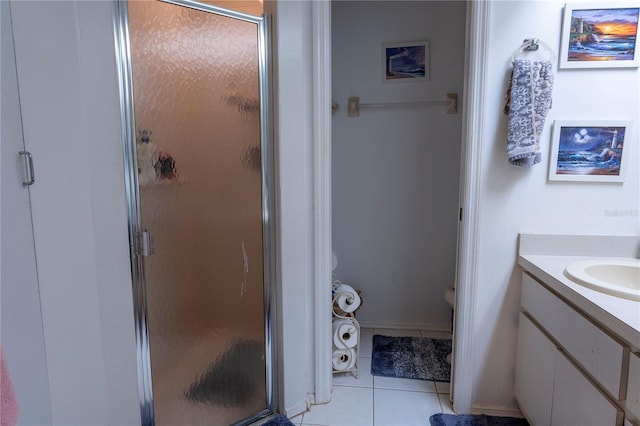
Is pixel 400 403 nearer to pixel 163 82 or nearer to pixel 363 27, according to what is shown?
pixel 163 82

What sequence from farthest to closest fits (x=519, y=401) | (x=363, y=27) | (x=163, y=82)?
1. (x=363, y=27)
2. (x=519, y=401)
3. (x=163, y=82)

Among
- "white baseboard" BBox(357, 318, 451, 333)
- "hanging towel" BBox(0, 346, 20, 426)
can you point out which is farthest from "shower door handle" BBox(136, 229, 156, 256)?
"white baseboard" BBox(357, 318, 451, 333)

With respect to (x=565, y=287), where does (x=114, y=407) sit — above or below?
below

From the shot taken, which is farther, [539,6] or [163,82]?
[539,6]

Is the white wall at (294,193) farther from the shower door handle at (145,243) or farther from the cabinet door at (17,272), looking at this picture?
the cabinet door at (17,272)

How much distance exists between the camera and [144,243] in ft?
4.31

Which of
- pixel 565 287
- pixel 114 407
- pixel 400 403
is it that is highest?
pixel 565 287

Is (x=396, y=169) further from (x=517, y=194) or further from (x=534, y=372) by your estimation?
(x=534, y=372)

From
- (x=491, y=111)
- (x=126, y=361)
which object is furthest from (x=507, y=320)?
(x=126, y=361)

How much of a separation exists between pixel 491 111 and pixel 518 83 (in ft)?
0.49

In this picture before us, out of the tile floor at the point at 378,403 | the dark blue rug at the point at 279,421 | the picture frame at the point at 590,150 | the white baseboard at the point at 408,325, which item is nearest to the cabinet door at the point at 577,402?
the tile floor at the point at 378,403

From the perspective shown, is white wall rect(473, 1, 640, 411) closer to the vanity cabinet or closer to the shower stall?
the vanity cabinet

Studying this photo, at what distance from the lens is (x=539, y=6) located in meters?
1.47

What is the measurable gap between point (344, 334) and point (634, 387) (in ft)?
4.43
